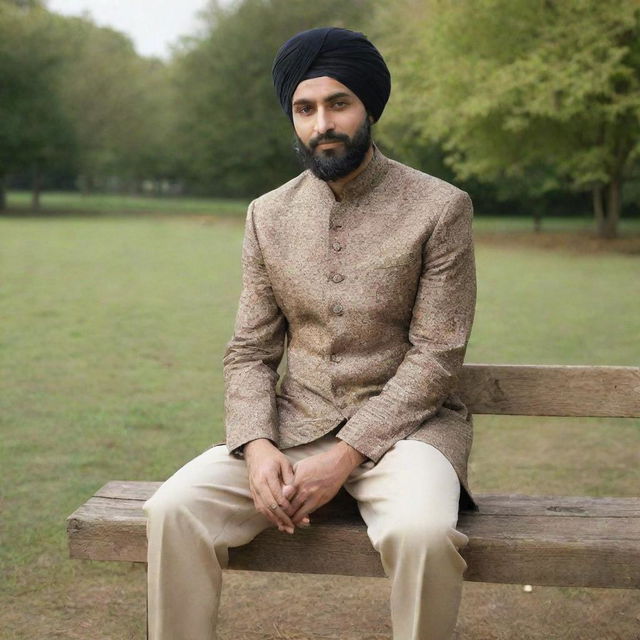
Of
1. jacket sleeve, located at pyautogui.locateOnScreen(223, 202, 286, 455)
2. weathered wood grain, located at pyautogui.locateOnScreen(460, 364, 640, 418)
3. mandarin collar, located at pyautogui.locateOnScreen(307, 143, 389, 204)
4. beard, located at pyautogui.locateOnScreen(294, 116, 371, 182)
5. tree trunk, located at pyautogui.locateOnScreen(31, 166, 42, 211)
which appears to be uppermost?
beard, located at pyautogui.locateOnScreen(294, 116, 371, 182)

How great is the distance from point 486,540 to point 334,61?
151 cm

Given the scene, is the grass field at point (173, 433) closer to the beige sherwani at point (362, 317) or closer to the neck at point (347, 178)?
the beige sherwani at point (362, 317)

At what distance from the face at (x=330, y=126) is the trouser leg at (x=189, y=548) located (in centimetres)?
106

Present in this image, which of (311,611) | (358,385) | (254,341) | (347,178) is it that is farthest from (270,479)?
(311,611)

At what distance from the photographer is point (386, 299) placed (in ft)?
9.66

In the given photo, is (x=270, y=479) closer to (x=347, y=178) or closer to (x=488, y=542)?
(x=488, y=542)

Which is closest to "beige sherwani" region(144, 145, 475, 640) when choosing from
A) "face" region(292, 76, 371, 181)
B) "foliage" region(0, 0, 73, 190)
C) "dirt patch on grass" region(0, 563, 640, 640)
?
"face" region(292, 76, 371, 181)

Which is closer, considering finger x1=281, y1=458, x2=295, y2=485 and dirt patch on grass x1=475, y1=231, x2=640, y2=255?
finger x1=281, y1=458, x2=295, y2=485

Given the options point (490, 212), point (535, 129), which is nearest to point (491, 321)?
point (535, 129)

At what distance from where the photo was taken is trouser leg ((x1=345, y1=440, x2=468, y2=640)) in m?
2.47

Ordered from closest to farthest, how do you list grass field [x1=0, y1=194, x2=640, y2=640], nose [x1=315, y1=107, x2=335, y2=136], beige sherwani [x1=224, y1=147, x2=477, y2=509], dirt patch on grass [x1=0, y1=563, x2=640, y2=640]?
beige sherwani [x1=224, y1=147, x2=477, y2=509] < nose [x1=315, y1=107, x2=335, y2=136] < dirt patch on grass [x1=0, y1=563, x2=640, y2=640] < grass field [x1=0, y1=194, x2=640, y2=640]

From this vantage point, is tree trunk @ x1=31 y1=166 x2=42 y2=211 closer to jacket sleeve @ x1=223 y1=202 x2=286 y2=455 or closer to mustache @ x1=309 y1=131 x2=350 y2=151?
jacket sleeve @ x1=223 y1=202 x2=286 y2=455

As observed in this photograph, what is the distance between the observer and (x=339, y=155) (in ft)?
9.89

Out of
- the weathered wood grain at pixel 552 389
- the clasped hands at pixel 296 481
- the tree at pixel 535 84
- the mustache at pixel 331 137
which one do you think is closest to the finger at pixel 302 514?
the clasped hands at pixel 296 481
